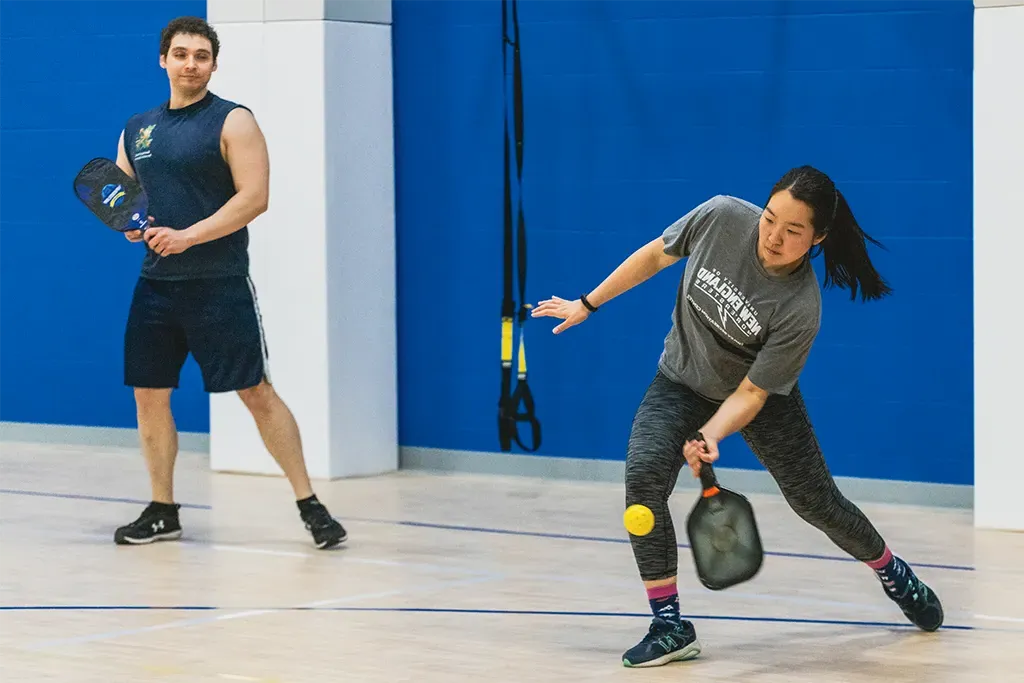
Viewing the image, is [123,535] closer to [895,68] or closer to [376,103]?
[376,103]

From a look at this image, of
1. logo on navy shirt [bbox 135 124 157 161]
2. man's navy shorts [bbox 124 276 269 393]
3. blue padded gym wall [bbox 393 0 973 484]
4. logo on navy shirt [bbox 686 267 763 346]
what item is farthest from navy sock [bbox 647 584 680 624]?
blue padded gym wall [bbox 393 0 973 484]

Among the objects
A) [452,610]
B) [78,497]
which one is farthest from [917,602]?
[78,497]

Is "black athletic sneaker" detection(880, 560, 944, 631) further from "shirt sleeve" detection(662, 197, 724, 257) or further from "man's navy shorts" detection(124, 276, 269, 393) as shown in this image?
"man's navy shorts" detection(124, 276, 269, 393)

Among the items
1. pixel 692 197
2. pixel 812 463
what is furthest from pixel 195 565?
pixel 692 197

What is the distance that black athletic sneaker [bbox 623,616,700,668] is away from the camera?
16.3 ft

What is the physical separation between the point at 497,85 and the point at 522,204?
1.89 feet

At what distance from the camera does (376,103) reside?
8703 millimetres

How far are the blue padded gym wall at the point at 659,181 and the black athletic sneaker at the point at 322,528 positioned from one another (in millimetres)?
1974

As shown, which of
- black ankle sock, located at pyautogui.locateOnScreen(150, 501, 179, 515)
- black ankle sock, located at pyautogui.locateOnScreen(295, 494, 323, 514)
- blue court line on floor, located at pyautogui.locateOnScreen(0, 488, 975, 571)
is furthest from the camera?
black ankle sock, located at pyautogui.locateOnScreen(150, 501, 179, 515)

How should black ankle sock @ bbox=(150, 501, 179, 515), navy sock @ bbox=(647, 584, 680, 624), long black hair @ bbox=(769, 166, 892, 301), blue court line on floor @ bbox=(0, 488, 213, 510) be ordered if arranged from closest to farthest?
long black hair @ bbox=(769, 166, 892, 301)
navy sock @ bbox=(647, 584, 680, 624)
black ankle sock @ bbox=(150, 501, 179, 515)
blue court line on floor @ bbox=(0, 488, 213, 510)

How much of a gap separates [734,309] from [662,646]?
939 mm

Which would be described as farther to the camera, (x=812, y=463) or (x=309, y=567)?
(x=309, y=567)

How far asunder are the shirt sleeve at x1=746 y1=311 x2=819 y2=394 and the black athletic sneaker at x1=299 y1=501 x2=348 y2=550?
2369mm

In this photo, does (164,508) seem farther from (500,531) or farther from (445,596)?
(445,596)
